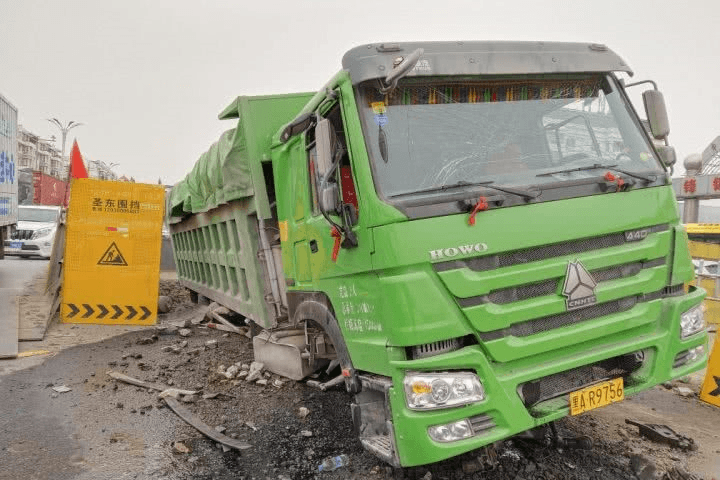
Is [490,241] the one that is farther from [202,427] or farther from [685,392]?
[685,392]

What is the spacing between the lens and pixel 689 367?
137 inches

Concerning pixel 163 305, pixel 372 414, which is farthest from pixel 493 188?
pixel 163 305

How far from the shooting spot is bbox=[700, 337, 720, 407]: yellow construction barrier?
4.64 m

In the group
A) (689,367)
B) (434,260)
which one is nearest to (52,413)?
(434,260)

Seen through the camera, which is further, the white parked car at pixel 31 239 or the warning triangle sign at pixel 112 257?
the white parked car at pixel 31 239

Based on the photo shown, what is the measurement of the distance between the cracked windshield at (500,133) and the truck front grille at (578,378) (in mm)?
1027

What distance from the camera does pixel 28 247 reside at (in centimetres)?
1870

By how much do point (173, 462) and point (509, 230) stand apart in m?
2.75

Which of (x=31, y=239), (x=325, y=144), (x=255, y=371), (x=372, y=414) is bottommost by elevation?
(x=255, y=371)

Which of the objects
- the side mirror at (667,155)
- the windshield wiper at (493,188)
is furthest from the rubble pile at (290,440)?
the side mirror at (667,155)

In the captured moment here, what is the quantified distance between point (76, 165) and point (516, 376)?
741 centimetres

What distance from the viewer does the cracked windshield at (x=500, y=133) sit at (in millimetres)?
3184

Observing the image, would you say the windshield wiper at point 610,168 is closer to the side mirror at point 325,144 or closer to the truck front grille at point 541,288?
the truck front grille at point 541,288

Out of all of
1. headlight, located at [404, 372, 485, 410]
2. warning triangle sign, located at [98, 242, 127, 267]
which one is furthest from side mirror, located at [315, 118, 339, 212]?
Answer: warning triangle sign, located at [98, 242, 127, 267]
